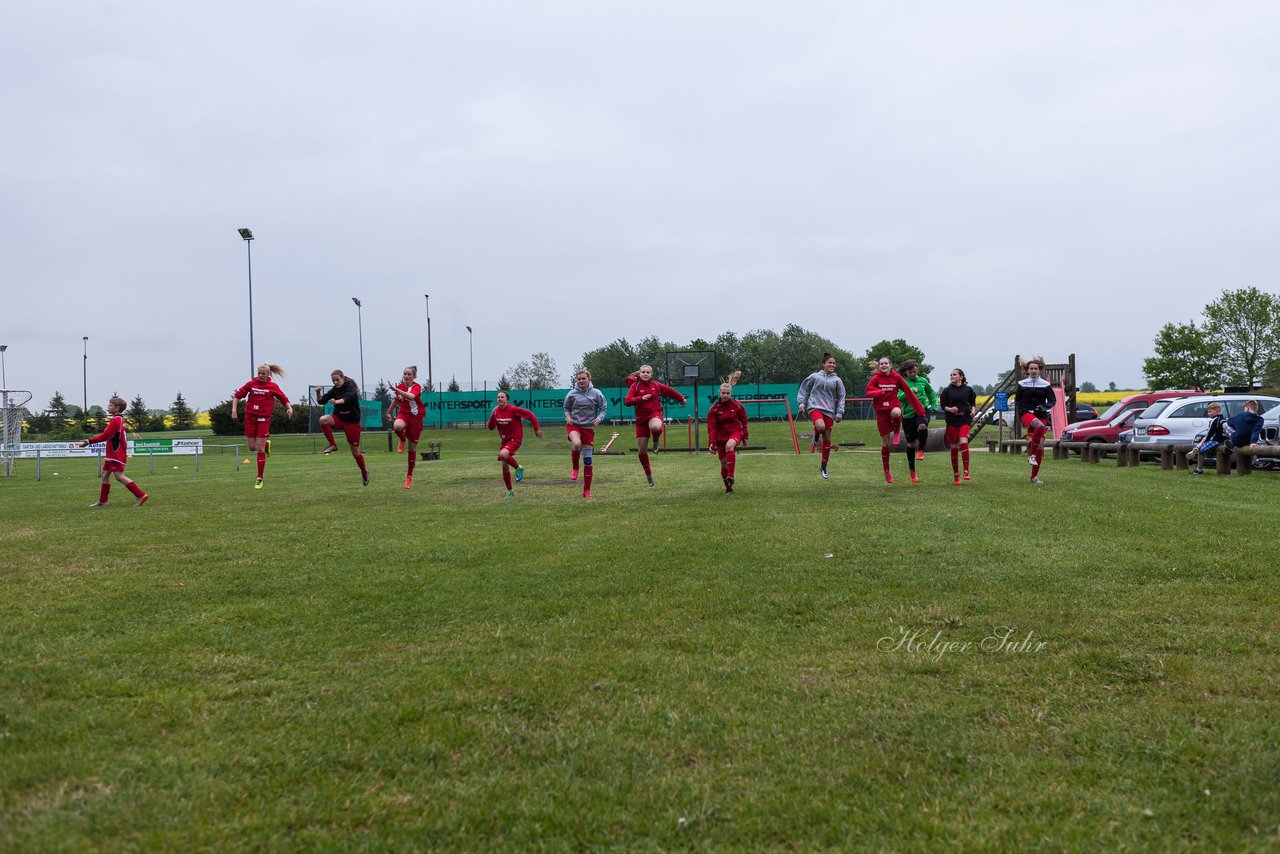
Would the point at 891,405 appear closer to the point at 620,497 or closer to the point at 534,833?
the point at 620,497

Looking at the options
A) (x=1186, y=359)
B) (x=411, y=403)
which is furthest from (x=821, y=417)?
(x=1186, y=359)

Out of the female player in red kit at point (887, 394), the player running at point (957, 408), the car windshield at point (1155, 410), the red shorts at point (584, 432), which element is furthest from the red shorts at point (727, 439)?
the car windshield at point (1155, 410)

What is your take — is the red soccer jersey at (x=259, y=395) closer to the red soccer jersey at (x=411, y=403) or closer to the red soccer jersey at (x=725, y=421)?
the red soccer jersey at (x=411, y=403)

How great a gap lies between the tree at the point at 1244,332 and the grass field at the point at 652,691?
210 ft

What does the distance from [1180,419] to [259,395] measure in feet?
67.0

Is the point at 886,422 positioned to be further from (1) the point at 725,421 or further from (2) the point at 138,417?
(2) the point at 138,417

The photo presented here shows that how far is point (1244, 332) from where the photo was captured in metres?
62.6

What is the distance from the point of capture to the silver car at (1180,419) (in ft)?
68.3

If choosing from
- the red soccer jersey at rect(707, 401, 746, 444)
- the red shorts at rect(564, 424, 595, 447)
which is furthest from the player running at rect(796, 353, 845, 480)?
the red shorts at rect(564, 424, 595, 447)

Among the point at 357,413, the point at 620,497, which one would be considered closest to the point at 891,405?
the point at 620,497

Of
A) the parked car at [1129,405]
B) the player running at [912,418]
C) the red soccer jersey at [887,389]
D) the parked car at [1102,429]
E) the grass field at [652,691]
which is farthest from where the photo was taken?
the parked car at [1129,405]

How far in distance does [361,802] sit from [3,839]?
43.7 inches

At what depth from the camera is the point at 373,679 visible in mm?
4684

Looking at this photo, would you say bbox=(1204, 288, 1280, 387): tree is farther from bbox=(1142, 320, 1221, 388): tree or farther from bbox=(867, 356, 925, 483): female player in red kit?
bbox=(867, 356, 925, 483): female player in red kit
